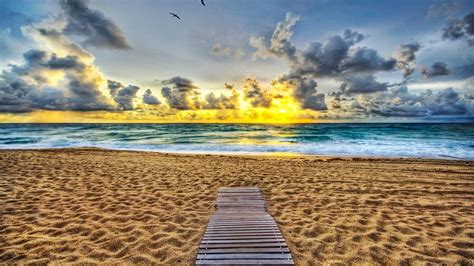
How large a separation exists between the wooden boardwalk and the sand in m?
0.43

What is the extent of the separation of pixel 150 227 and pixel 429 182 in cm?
1009

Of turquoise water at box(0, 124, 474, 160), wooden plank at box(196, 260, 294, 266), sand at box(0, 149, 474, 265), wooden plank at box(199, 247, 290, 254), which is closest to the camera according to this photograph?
wooden plank at box(196, 260, 294, 266)

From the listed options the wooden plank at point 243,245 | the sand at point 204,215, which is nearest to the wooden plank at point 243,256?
the wooden plank at point 243,245

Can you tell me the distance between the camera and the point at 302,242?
15.2 feet

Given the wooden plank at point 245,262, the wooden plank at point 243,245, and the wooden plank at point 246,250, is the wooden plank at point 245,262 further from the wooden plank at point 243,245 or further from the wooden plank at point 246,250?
the wooden plank at point 243,245

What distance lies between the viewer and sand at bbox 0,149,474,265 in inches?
169

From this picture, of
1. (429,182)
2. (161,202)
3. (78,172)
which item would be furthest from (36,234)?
(429,182)

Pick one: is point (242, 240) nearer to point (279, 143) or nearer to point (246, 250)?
point (246, 250)

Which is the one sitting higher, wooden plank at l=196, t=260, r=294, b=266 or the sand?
wooden plank at l=196, t=260, r=294, b=266

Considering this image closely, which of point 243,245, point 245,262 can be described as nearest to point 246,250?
point 243,245

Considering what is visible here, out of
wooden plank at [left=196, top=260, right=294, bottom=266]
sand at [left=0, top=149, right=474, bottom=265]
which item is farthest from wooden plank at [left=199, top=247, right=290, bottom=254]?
sand at [left=0, top=149, right=474, bottom=265]

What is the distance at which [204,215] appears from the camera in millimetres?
5945

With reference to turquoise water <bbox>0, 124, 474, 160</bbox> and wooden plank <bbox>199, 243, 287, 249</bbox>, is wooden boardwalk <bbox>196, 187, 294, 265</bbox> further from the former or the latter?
turquoise water <bbox>0, 124, 474, 160</bbox>

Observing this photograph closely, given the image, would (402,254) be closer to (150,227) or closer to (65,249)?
(150,227)
